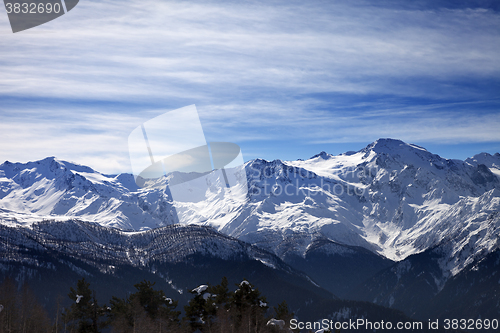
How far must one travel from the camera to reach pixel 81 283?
257ft

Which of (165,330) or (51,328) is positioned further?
(51,328)

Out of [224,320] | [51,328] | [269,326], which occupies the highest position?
[224,320]

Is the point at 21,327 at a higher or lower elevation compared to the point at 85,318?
lower

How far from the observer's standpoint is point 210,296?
73250mm

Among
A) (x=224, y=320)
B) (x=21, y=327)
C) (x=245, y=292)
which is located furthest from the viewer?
(x=21, y=327)

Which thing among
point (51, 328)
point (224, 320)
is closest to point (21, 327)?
point (51, 328)

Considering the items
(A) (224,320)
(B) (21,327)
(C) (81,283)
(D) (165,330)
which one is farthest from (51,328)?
(A) (224,320)

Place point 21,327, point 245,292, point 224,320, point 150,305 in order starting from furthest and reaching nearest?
point 21,327 < point 150,305 < point 245,292 < point 224,320

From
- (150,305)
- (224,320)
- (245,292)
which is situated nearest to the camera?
(224,320)

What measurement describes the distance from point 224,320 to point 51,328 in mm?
36276

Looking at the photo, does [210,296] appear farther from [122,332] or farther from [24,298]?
[24,298]

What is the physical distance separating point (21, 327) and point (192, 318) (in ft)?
102

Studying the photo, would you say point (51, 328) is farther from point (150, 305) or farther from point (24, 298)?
point (150, 305)

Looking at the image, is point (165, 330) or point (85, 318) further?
point (85, 318)
